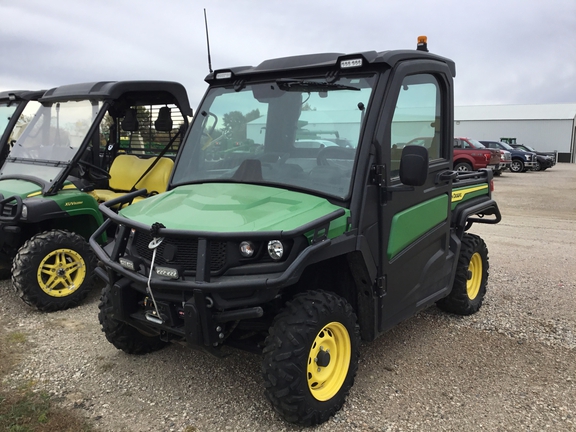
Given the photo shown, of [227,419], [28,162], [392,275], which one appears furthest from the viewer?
[28,162]

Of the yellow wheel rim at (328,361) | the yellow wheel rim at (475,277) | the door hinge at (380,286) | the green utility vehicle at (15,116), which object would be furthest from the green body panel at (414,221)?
the green utility vehicle at (15,116)

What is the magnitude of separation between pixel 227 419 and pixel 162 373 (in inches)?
32.7

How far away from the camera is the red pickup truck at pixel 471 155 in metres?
20.5

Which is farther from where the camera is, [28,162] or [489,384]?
[28,162]

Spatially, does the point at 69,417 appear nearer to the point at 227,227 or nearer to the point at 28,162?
the point at 227,227

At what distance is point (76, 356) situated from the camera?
14.0 ft

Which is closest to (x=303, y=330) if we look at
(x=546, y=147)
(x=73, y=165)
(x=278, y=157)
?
(x=278, y=157)

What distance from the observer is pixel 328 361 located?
3291 mm

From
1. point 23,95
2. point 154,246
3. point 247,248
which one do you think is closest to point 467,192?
point 247,248

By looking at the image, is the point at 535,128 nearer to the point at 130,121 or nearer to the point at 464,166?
the point at 464,166

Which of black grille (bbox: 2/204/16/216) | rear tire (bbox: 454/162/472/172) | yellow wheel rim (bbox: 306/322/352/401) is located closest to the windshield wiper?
yellow wheel rim (bbox: 306/322/352/401)

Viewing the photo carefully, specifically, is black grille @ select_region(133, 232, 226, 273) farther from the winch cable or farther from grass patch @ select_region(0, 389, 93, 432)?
grass patch @ select_region(0, 389, 93, 432)

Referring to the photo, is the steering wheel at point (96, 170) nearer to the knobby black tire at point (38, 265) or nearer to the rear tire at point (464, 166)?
the knobby black tire at point (38, 265)

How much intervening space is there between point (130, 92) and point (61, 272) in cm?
226
